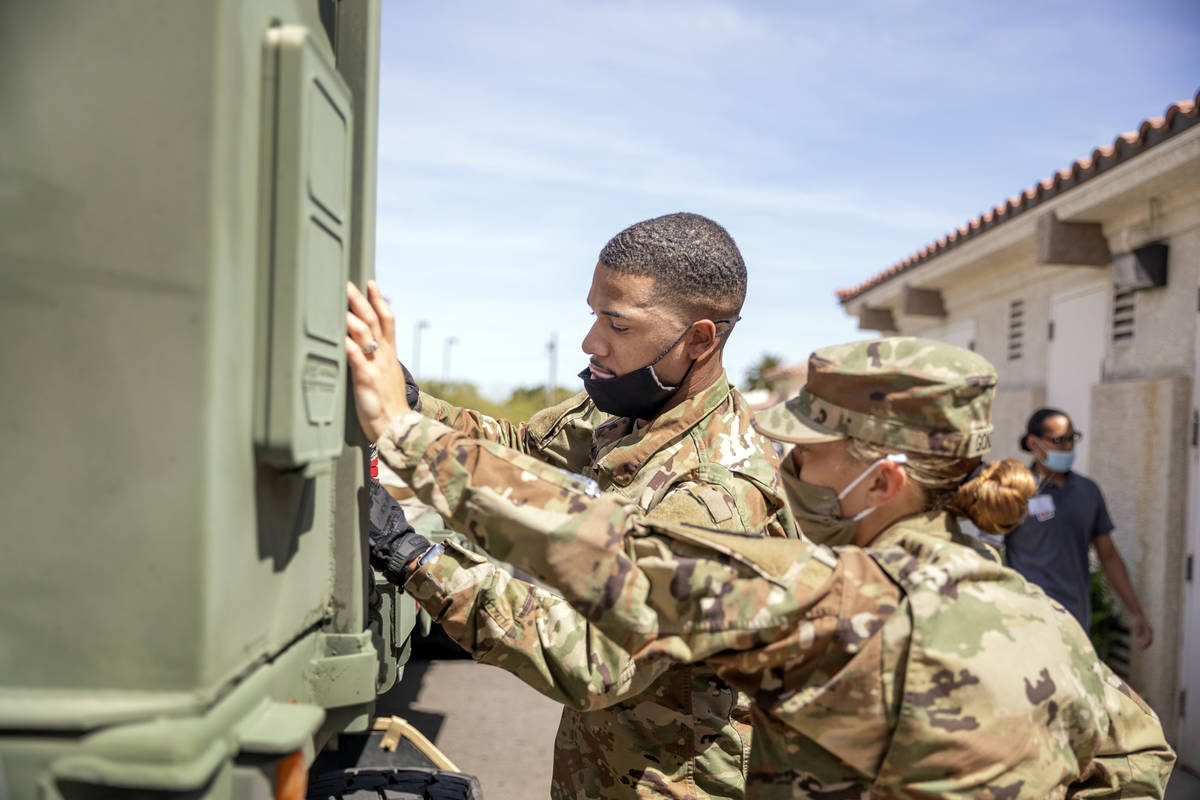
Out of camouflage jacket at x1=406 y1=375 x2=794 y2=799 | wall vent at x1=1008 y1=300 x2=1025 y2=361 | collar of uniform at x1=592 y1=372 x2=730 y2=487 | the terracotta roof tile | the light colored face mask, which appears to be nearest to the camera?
the light colored face mask

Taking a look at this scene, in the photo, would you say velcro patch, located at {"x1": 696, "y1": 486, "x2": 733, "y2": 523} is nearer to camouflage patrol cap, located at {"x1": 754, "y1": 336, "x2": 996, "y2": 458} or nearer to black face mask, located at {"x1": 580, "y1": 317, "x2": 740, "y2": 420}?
camouflage patrol cap, located at {"x1": 754, "y1": 336, "x2": 996, "y2": 458}

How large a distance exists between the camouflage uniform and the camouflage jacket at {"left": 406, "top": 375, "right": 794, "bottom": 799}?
0.37 m

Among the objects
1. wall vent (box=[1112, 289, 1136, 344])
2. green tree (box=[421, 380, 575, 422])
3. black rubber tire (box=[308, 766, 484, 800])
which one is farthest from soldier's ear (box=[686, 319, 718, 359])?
green tree (box=[421, 380, 575, 422])

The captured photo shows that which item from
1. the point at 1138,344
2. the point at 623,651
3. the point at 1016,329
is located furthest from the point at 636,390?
the point at 1016,329

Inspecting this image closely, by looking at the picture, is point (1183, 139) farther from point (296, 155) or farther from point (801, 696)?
point (296, 155)

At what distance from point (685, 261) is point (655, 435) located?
1.32 feet

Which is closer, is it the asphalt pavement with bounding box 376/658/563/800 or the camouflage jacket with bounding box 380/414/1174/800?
the camouflage jacket with bounding box 380/414/1174/800

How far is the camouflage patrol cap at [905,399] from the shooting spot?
63.0 inches

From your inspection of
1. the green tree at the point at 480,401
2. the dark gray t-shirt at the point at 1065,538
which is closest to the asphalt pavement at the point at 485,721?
the dark gray t-shirt at the point at 1065,538

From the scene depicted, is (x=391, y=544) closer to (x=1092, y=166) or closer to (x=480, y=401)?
(x=1092, y=166)

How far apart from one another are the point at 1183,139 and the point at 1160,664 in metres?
2.91

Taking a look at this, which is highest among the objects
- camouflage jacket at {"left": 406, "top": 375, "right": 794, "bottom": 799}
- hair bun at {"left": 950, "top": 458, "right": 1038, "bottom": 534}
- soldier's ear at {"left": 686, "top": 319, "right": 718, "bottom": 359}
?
soldier's ear at {"left": 686, "top": 319, "right": 718, "bottom": 359}

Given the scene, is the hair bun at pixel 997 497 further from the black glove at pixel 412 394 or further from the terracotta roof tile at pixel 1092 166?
the terracotta roof tile at pixel 1092 166

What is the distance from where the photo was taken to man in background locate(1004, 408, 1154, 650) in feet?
17.4
